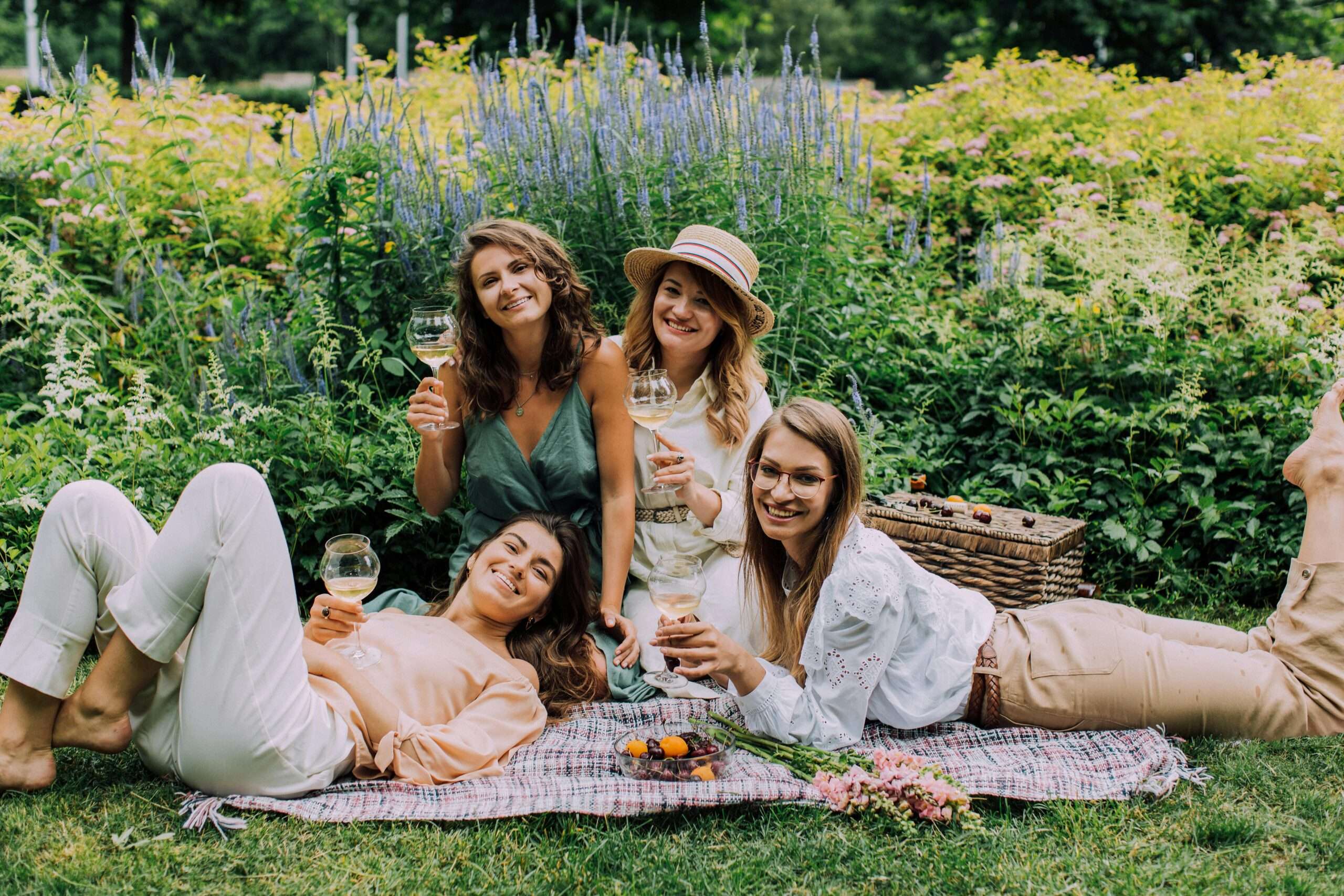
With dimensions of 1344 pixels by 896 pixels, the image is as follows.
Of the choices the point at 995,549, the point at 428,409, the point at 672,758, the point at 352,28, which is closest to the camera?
the point at 672,758

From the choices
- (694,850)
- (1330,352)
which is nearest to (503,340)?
(694,850)

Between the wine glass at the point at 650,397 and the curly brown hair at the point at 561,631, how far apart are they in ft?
1.23

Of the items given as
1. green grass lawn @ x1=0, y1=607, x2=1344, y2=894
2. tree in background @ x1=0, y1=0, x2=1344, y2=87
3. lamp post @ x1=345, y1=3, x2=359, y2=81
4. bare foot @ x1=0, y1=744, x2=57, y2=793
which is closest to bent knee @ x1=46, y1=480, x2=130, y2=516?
bare foot @ x1=0, y1=744, x2=57, y2=793

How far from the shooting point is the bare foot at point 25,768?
9.09 ft

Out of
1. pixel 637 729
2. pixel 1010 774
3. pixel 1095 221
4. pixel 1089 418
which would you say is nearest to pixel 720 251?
pixel 637 729

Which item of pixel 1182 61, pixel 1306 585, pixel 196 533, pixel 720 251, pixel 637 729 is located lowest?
pixel 637 729

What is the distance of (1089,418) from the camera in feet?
17.5

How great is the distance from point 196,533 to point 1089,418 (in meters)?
4.08

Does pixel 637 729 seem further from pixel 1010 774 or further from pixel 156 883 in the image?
pixel 156 883

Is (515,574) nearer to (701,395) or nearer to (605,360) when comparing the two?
(605,360)

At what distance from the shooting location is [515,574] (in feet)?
11.2

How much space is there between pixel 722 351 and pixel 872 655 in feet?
4.73

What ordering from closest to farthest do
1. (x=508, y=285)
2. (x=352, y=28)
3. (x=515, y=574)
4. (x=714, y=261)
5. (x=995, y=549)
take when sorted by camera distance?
(x=515, y=574) < (x=508, y=285) < (x=714, y=261) < (x=995, y=549) < (x=352, y=28)

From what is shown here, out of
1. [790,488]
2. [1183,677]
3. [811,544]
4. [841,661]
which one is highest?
[790,488]
